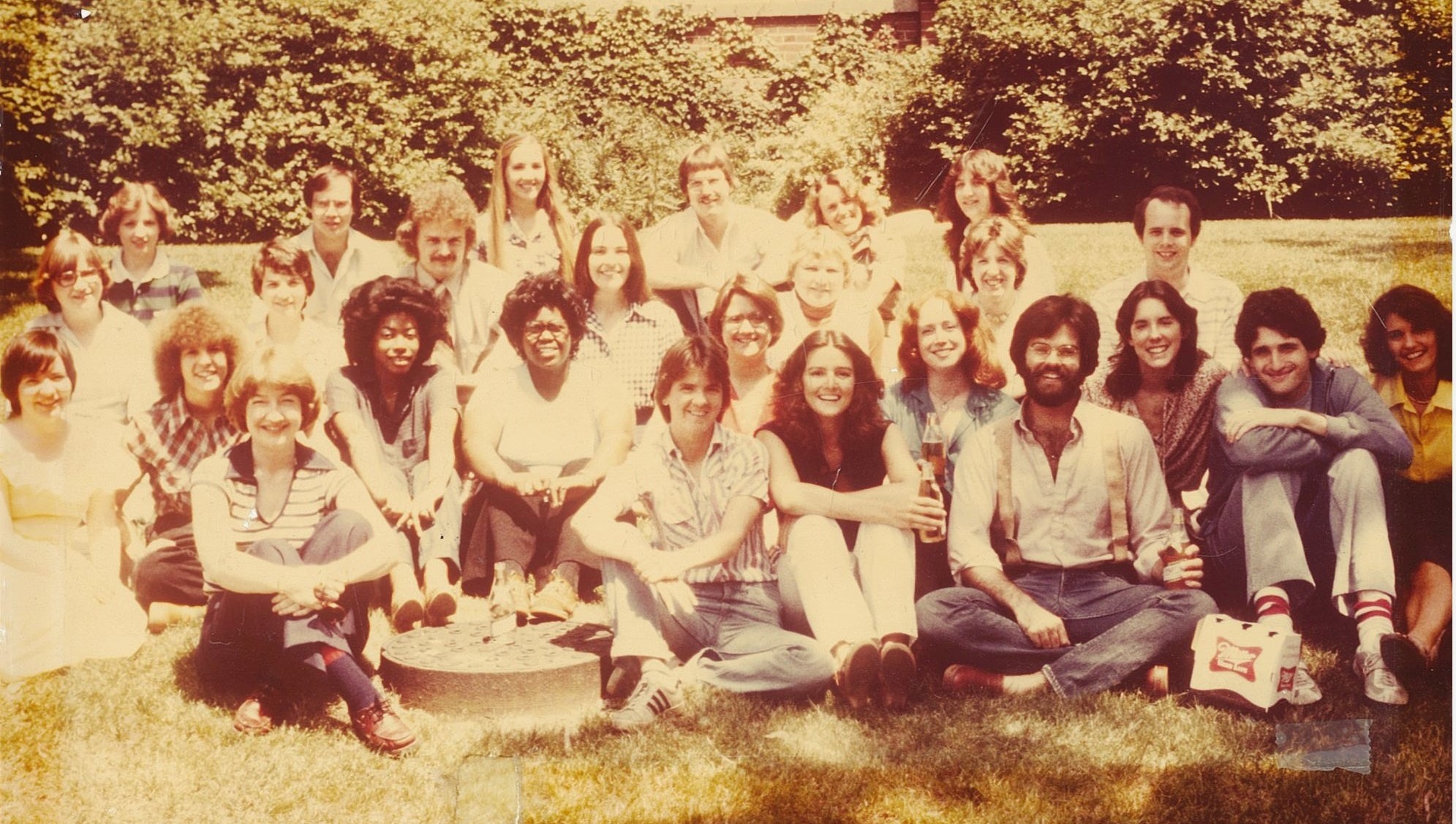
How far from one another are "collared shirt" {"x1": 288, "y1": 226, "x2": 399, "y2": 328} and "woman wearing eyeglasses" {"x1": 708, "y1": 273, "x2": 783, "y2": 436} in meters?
1.33

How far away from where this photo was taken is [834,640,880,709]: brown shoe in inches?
184

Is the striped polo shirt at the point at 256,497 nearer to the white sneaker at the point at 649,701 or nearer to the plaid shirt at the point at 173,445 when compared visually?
the plaid shirt at the point at 173,445

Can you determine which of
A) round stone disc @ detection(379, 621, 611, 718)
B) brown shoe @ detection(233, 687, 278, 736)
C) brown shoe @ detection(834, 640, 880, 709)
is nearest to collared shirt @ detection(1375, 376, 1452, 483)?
brown shoe @ detection(834, 640, 880, 709)

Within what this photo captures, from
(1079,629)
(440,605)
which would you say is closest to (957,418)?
(1079,629)

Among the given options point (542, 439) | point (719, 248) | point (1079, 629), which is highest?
point (719, 248)

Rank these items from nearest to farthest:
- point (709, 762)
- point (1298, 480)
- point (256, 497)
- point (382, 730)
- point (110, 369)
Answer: point (382, 730) → point (709, 762) → point (256, 497) → point (110, 369) → point (1298, 480)

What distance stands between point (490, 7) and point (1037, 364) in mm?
2702

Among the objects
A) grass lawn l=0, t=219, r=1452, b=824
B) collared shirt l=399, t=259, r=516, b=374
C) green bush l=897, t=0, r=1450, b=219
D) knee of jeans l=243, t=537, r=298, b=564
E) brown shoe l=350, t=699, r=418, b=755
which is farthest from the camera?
green bush l=897, t=0, r=1450, b=219

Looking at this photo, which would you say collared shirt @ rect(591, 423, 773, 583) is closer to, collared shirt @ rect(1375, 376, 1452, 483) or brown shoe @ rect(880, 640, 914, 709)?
brown shoe @ rect(880, 640, 914, 709)

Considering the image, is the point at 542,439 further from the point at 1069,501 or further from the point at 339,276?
the point at 1069,501

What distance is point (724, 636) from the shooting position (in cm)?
483

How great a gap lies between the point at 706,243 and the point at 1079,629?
2107 millimetres

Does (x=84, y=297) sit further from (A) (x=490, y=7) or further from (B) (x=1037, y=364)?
(B) (x=1037, y=364)

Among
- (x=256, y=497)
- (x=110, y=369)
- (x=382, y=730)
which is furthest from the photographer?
(x=110, y=369)
